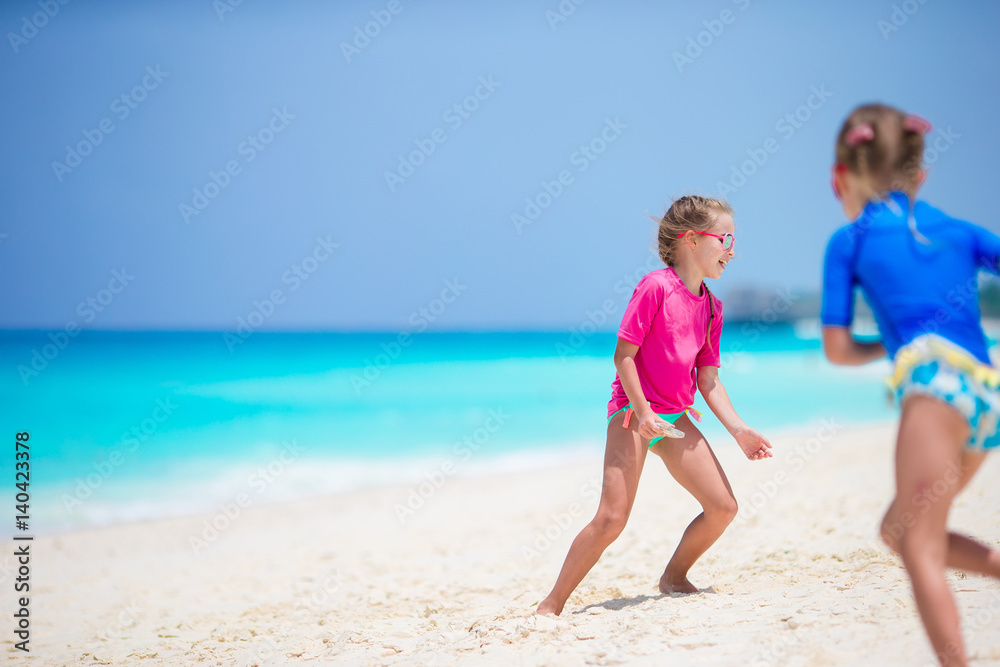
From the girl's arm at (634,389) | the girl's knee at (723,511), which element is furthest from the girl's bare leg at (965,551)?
the girl's knee at (723,511)

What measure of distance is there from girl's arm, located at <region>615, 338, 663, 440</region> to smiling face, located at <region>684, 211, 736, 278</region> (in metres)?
0.53

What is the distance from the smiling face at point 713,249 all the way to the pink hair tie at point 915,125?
1.23 meters

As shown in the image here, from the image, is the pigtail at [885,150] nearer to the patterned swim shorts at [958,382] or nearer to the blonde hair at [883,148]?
the blonde hair at [883,148]

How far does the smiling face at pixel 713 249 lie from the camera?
329 cm

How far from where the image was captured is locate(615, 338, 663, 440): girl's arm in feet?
9.85

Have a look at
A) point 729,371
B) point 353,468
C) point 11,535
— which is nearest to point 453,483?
point 353,468

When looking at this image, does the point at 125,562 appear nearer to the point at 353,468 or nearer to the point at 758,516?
the point at 353,468

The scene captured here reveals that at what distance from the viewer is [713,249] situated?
10.8 feet

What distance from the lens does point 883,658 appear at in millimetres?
2357

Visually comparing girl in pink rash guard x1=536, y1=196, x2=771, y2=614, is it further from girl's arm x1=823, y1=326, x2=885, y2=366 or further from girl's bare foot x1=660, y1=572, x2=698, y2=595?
girl's arm x1=823, y1=326, x2=885, y2=366

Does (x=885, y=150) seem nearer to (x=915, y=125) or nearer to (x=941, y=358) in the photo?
(x=915, y=125)

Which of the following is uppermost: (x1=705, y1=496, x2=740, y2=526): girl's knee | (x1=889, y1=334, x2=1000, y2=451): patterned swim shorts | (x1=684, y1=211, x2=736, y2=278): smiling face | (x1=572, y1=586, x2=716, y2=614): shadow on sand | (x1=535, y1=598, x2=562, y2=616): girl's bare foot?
(x1=684, y1=211, x2=736, y2=278): smiling face

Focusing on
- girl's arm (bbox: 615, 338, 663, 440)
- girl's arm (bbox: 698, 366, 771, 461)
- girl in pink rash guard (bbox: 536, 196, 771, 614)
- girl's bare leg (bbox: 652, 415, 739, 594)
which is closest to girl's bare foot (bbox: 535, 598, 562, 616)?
girl in pink rash guard (bbox: 536, 196, 771, 614)

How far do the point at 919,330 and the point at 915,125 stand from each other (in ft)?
1.91
